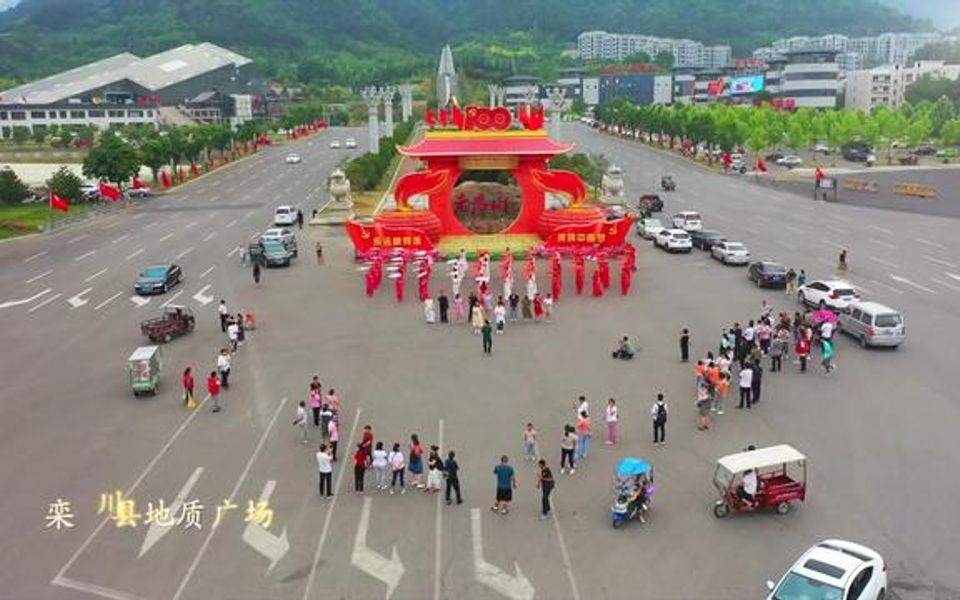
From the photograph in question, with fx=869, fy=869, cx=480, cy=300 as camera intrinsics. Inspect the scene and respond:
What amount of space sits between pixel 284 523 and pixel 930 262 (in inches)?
1433

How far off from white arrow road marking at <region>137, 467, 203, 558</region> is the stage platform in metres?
25.9

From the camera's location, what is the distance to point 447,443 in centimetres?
2134

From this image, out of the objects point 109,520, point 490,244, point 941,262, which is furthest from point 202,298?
point 941,262

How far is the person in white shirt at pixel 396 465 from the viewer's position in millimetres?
18750

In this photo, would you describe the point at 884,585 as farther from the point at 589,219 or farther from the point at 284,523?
the point at 589,219

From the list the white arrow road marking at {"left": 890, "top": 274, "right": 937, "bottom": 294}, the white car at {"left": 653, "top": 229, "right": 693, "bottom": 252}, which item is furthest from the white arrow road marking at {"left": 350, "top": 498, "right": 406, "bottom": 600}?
the white car at {"left": 653, "top": 229, "right": 693, "bottom": 252}

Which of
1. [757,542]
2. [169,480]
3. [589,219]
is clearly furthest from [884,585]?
[589,219]

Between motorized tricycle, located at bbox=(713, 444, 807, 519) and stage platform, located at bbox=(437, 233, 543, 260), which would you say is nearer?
motorized tricycle, located at bbox=(713, 444, 807, 519)

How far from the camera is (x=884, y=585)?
564 inches

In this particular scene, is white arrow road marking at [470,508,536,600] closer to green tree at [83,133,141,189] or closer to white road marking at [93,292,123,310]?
white road marking at [93,292,123,310]

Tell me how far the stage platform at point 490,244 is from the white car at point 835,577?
1218 inches

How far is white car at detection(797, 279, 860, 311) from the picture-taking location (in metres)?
31.9

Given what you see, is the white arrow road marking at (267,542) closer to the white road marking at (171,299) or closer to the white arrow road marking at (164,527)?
the white arrow road marking at (164,527)

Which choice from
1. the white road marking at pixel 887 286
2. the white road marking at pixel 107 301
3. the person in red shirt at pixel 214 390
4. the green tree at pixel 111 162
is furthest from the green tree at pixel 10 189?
the white road marking at pixel 887 286
